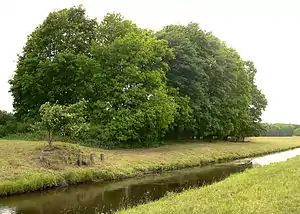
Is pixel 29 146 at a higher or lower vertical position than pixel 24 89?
lower

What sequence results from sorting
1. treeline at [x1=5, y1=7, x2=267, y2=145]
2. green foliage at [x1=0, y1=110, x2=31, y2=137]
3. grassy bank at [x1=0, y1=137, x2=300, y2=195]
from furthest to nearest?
green foliage at [x1=0, y1=110, x2=31, y2=137] < treeline at [x1=5, y1=7, x2=267, y2=145] < grassy bank at [x1=0, y1=137, x2=300, y2=195]

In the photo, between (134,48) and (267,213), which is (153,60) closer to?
(134,48)

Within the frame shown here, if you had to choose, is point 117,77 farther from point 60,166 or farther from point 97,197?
point 97,197

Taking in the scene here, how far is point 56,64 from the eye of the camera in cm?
3959

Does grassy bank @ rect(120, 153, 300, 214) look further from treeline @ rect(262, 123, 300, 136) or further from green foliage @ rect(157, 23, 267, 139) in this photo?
treeline @ rect(262, 123, 300, 136)

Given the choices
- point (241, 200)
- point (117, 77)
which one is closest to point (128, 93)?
point (117, 77)

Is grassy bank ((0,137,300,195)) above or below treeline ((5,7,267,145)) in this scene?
below

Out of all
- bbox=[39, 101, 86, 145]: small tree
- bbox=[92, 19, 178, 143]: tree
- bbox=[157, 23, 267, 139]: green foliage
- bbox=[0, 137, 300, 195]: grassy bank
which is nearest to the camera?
bbox=[0, 137, 300, 195]: grassy bank

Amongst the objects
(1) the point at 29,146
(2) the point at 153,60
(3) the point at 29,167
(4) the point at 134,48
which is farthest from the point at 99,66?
(3) the point at 29,167

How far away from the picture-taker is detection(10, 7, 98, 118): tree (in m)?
40.2

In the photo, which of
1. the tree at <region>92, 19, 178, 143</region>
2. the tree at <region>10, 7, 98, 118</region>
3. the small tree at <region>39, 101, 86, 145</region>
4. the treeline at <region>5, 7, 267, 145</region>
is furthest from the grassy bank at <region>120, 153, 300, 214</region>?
the tree at <region>10, 7, 98, 118</region>

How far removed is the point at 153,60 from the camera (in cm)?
4288

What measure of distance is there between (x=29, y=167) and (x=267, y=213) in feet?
54.2

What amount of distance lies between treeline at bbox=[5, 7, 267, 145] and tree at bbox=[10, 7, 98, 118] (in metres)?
0.12
